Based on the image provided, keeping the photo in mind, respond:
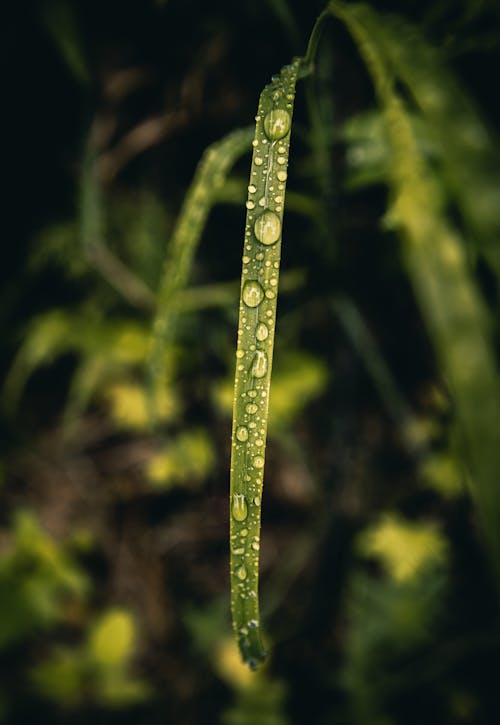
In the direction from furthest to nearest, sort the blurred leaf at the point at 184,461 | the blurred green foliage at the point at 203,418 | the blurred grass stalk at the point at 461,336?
the blurred leaf at the point at 184,461 → the blurred green foliage at the point at 203,418 → the blurred grass stalk at the point at 461,336

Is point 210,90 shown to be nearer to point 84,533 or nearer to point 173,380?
point 173,380

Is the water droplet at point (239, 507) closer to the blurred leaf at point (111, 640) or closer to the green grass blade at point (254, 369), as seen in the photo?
the green grass blade at point (254, 369)

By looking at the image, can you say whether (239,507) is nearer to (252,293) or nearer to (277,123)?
(252,293)

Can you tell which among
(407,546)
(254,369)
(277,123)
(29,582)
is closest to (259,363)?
(254,369)

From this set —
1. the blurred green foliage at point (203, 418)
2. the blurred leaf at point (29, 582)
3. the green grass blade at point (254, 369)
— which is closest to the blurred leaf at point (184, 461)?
the blurred green foliage at point (203, 418)

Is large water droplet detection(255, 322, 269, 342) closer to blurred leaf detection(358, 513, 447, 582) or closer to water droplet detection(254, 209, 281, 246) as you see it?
water droplet detection(254, 209, 281, 246)

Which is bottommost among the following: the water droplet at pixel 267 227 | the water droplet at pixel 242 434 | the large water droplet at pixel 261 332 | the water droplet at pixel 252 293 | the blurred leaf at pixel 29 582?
the blurred leaf at pixel 29 582
